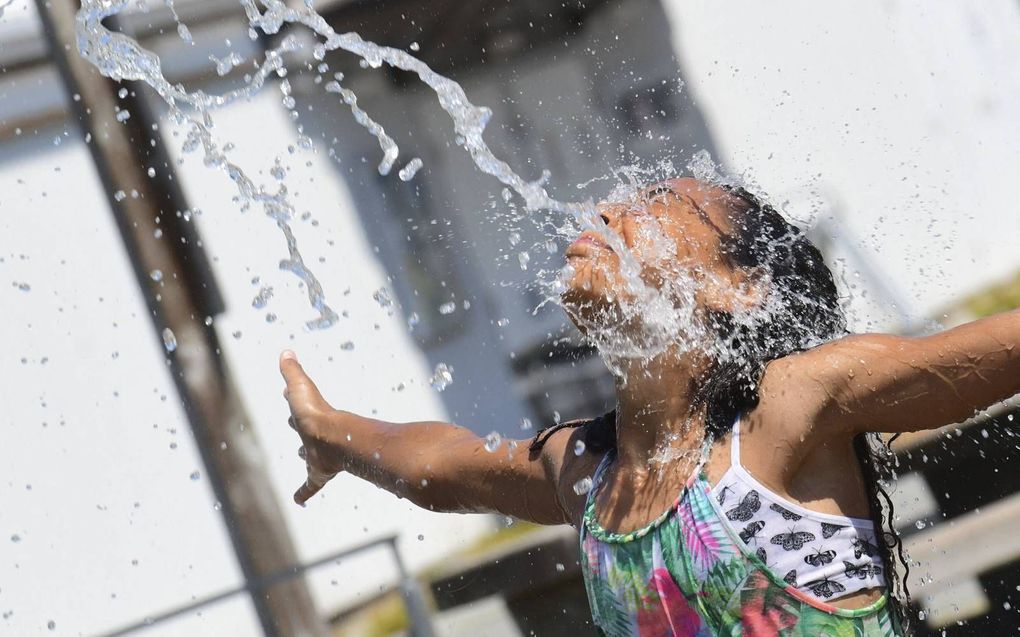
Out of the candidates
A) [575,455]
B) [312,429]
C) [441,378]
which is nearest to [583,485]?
[575,455]

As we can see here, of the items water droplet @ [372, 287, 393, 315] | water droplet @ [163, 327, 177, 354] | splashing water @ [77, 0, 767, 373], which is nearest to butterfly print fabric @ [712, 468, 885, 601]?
splashing water @ [77, 0, 767, 373]

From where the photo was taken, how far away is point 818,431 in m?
1.45

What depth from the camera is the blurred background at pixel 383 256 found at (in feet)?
12.0

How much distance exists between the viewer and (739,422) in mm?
1510

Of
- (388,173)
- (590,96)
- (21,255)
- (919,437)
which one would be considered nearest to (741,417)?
(919,437)

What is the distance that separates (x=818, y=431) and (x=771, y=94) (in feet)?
8.44

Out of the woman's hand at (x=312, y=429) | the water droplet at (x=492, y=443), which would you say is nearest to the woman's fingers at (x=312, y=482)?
the woman's hand at (x=312, y=429)

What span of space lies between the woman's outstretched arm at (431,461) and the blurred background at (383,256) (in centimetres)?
137

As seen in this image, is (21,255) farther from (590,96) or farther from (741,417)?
(741,417)

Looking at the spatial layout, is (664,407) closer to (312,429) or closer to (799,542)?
(799,542)

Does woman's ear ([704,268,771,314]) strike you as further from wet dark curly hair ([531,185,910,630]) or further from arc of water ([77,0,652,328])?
arc of water ([77,0,652,328])

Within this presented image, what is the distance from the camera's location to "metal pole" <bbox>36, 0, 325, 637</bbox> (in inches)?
147

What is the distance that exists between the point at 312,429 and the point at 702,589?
0.97 meters

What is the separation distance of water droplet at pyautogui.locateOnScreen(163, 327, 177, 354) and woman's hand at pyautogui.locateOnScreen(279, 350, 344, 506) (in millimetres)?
1566
